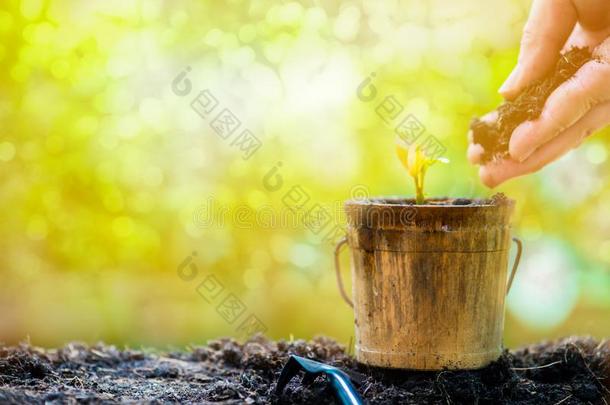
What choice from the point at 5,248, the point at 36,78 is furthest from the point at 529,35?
the point at 5,248

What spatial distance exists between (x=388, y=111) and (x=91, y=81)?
174 cm

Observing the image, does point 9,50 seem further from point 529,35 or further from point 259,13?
point 529,35

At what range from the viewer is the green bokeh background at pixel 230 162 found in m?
4.09

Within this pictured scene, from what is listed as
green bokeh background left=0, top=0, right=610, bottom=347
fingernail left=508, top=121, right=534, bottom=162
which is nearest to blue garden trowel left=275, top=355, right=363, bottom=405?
fingernail left=508, top=121, right=534, bottom=162

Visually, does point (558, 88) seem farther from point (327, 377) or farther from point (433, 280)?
point (327, 377)

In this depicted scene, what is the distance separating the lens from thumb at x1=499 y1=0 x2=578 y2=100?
2.75 metres

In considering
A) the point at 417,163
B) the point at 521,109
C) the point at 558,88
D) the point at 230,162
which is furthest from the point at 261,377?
the point at 230,162

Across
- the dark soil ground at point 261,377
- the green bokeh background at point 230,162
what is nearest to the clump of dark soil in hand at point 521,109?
the dark soil ground at point 261,377

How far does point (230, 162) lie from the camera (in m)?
4.34

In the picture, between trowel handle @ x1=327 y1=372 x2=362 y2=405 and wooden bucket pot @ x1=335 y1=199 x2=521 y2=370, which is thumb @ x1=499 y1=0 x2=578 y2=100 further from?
trowel handle @ x1=327 y1=372 x2=362 y2=405

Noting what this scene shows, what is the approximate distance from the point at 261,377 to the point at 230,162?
1.97 m

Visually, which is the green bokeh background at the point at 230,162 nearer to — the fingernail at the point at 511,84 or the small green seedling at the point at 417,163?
the fingernail at the point at 511,84

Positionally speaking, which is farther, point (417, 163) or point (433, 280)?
point (417, 163)

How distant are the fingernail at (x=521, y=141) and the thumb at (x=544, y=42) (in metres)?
0.24
